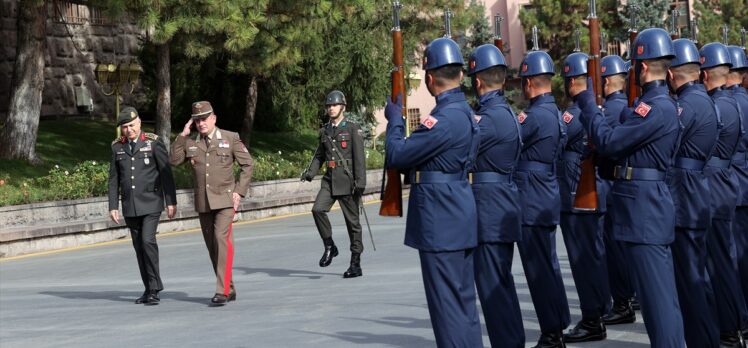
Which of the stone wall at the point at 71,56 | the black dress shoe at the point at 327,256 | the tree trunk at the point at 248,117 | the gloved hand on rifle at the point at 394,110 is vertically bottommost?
the black dress shoe at the point at 327,256

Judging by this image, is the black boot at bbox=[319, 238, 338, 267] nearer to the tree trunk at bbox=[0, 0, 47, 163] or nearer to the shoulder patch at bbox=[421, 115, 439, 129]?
the shoulder patch at bbox=[421, 115, 439, 129]

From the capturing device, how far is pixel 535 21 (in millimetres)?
54844

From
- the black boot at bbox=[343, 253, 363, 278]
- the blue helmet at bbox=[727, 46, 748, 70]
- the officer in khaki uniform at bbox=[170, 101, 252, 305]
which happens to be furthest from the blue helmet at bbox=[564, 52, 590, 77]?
the black boot at bbox=[343, 253, 363, 278]

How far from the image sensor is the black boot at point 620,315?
404 inches

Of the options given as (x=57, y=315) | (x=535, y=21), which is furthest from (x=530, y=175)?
(x=535, y=21)

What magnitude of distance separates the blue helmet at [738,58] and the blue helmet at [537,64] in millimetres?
1981

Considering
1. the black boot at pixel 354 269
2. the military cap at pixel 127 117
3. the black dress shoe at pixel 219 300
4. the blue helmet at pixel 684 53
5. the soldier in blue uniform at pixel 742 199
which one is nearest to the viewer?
the blue helmet at pixel 684 53

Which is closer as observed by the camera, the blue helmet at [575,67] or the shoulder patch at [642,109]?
the shoulder patch at [642,109]

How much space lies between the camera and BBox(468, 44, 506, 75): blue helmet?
325 inches

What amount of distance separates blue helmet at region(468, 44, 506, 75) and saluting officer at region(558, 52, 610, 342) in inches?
45.6

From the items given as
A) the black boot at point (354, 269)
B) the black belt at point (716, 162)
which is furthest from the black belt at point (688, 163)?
the black boot at point (354, 269)

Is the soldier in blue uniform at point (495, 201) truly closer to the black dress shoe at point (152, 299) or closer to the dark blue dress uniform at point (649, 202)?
the dark blue dress uniform at point (649, 202)

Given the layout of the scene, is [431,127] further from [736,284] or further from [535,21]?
[535,21]

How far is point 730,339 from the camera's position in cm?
879
